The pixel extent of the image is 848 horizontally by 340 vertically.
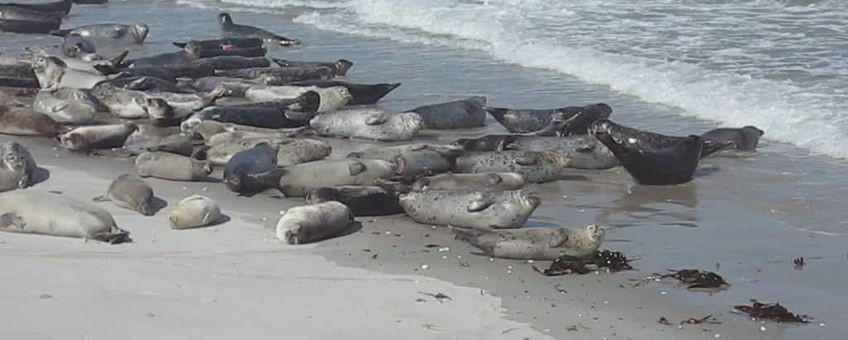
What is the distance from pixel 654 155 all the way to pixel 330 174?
1.93m

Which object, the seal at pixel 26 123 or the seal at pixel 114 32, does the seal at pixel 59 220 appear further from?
the seal at pixel 114 32

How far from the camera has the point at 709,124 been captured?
10.4 m

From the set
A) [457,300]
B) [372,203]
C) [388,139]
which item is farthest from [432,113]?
[457,300]

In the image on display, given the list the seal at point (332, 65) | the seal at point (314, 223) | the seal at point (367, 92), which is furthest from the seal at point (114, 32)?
the seal at point (314, 223)

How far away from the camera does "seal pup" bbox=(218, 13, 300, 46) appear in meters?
15.5

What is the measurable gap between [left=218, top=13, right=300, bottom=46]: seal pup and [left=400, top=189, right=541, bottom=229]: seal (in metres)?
8.26

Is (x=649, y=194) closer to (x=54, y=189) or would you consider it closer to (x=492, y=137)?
(x=492, y=137)

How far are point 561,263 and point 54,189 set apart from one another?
10.3 ft

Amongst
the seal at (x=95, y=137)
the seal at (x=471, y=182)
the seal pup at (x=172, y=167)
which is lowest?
the seal at (x=95, y=137)

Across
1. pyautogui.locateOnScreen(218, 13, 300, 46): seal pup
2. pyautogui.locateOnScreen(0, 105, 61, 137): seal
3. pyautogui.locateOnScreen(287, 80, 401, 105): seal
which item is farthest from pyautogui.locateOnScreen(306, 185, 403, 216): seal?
pyautogui.locateOnScreen(218, 13, 300, 46): seal pup

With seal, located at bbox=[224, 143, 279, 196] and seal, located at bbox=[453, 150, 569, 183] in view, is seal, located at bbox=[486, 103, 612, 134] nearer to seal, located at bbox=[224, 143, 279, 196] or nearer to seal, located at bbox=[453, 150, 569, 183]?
seal, located at bbox=[453, 150, 569, 183]

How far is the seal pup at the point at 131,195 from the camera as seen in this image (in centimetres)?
743

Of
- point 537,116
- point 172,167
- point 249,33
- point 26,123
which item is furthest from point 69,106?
point 249,33

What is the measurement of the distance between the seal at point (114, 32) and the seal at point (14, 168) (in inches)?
286
